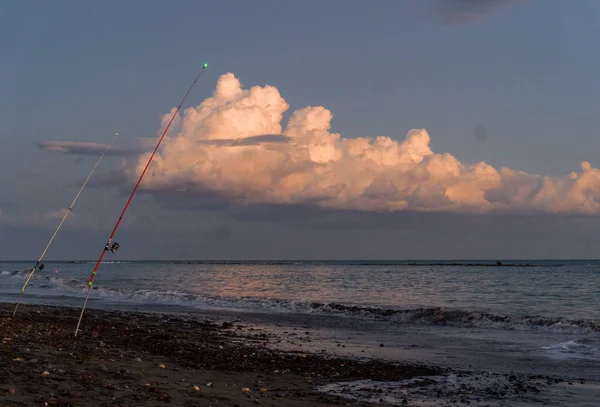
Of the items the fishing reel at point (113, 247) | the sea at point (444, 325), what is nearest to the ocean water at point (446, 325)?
the sea at point (444, 325)

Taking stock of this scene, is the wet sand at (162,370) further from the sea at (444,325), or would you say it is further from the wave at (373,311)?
the wave at (373,311)

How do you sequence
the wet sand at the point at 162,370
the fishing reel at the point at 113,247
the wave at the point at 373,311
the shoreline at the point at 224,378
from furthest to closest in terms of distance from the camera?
the wave at the point at 373,311 < the fishing reel at the point at 113,247 < the shoreline at the point at 224,378 < the wet sand at the point at 162,370

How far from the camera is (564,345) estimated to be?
62.4 feet

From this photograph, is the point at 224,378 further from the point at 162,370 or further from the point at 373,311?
the point at 373,311

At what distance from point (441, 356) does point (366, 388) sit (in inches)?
224

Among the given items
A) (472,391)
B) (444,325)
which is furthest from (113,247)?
(444,325)

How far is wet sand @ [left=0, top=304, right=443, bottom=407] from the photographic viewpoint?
28.6 ft

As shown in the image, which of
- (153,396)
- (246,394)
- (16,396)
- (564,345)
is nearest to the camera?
(16,396)

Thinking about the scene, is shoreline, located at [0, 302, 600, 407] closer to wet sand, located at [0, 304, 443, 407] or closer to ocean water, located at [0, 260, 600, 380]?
wet sand, located at [0, 304, 443, 407]

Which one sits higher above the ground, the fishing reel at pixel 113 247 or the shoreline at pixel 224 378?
the fishing reel at pixel 113 247

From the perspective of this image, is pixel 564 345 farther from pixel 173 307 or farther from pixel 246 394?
pixel 173 307

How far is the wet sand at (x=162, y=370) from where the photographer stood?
8.72 meters

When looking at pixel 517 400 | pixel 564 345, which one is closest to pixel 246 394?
pixel 517 400

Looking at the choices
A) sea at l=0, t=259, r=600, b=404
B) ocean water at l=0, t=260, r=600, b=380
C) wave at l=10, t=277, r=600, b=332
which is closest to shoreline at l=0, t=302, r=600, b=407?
sea at l=0, t=259, r=600, b=404
